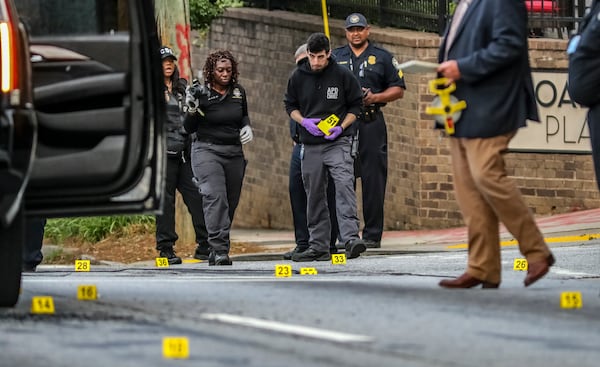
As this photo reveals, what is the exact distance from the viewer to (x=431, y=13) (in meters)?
20.4

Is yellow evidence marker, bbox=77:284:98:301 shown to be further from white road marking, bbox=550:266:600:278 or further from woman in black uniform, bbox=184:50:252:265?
woman in black uniform, bbox=184:50:252:265

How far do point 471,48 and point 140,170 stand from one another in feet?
6.71

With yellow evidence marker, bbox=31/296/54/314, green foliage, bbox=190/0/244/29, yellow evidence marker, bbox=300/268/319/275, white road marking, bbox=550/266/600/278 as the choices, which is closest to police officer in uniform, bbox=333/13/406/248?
yellow evidence marker, bbox=300/268/319/275

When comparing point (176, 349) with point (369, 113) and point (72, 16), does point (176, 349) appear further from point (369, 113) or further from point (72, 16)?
point (369, 113)

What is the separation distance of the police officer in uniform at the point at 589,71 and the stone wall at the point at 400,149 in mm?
7365

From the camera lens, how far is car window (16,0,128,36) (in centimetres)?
957

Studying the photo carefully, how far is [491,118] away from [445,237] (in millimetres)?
8698

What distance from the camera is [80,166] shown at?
30.8ft

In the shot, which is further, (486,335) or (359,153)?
(359,153)

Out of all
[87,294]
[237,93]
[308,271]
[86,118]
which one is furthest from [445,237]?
[86,118]

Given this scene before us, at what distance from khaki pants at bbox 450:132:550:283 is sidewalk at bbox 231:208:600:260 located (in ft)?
21.0

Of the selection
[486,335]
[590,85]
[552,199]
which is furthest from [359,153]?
[486,335]

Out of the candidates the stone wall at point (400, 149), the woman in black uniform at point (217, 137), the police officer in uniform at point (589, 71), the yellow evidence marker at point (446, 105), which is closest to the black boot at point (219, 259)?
the woman in black uniform at point (217, 137)

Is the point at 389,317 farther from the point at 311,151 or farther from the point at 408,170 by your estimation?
the point at 408,170
